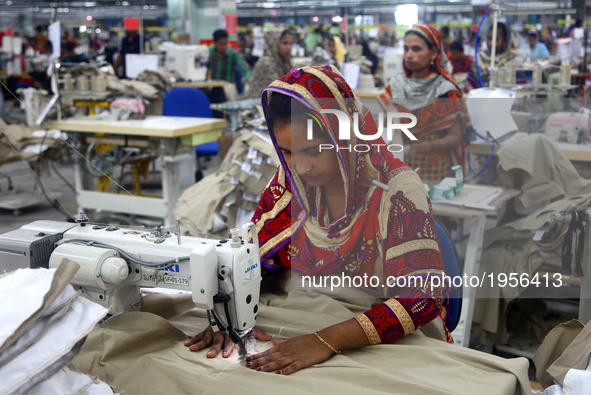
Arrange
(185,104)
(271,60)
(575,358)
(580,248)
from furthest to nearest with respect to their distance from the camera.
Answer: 1. (271,60)
2. (185,104)
3. (580,248)
4. (575,358)

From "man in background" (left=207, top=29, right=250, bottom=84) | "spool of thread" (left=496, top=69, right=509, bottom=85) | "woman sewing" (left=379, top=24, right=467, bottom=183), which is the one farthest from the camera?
"man in background" (left=207, top=29, right=250, bottom=84)

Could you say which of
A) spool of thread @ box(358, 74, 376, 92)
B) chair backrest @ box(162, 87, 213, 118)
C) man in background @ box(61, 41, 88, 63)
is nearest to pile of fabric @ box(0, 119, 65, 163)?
chair backrest @ box(162, 87, 213, 118)

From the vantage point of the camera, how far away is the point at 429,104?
2660 mm

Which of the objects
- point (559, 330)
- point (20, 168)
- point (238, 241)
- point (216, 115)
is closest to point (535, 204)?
point (559, 330)

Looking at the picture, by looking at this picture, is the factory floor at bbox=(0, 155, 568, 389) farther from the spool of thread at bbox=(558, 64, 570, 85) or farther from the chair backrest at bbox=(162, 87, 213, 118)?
the spool of thread at bbox=(558, 64, 570, 85)

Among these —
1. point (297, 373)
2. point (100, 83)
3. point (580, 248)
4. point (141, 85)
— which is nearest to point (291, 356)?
point (297, 373)

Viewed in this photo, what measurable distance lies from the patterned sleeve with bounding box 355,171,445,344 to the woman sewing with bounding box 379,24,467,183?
1139 millimetres

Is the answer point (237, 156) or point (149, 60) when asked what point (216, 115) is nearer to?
point (149, 60)

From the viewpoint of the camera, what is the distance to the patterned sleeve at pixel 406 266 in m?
1.06

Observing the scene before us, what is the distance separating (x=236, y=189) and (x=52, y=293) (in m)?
1.84

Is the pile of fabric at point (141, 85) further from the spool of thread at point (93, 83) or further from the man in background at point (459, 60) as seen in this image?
the man in background at point (459, 60)

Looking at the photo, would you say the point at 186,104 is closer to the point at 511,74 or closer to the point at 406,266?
the point at 511,74

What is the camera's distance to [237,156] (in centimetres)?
267

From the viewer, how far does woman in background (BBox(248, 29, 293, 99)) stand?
178 inches
